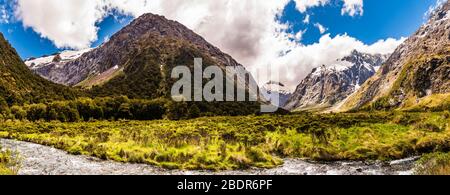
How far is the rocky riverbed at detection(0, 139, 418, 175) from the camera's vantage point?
25828 millimetres

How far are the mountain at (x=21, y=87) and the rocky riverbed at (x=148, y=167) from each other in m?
105

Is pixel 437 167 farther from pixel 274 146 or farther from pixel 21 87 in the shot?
pixel 21 87

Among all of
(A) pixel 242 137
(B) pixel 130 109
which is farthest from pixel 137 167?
(B) pixel 130 109

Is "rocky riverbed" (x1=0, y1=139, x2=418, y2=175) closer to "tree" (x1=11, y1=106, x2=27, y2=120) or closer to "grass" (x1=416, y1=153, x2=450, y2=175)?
"grass" (x1=416, y1=153, x2=450, y2=175)

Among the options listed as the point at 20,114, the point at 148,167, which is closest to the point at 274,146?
the point at 148,167

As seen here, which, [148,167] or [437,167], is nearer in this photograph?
[437,167]

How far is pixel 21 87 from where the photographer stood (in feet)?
534

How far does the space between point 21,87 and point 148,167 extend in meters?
154

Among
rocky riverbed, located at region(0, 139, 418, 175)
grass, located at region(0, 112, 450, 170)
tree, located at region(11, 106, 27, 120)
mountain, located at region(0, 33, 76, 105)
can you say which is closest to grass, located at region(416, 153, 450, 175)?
rocky riverbed, located at region(0, 139, 418, 175)

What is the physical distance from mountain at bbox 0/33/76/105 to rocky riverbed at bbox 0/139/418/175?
105 m
